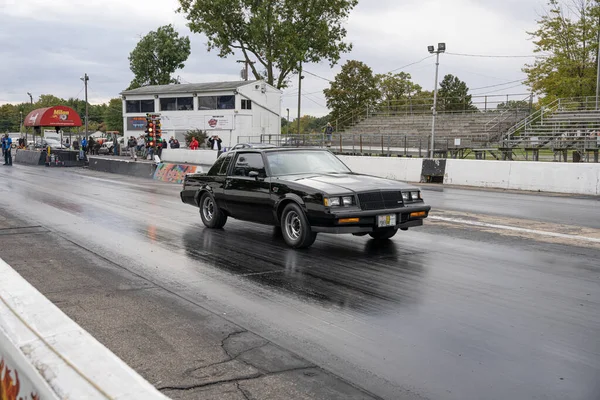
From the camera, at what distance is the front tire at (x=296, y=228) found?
8.41 metres

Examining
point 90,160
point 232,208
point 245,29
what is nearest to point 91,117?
point 245,29

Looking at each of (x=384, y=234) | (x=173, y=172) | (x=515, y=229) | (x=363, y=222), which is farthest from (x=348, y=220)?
(x=173, y=172)

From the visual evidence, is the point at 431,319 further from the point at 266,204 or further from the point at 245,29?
the point at 245,29

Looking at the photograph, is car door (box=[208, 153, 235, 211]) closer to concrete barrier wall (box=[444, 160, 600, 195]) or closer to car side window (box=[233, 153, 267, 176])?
car side window (box=[233, 153, 267, 176])

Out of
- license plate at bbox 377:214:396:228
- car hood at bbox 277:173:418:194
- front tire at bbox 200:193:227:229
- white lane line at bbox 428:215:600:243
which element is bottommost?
white lane line at bbox 428:215:600:243

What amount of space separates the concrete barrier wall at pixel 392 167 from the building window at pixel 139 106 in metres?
41.0

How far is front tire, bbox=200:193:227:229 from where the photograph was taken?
10.7m

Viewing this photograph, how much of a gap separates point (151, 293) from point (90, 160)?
103ft

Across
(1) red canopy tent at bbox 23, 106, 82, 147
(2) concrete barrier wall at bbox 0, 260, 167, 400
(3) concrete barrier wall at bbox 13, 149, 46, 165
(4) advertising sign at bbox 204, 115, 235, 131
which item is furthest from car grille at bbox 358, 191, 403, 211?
(4) advertising sign at bbox 204, 115, 235, 131

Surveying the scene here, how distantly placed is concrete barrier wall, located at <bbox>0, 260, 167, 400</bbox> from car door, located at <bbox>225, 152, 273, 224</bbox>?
6.63 m

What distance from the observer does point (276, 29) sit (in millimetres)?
56406

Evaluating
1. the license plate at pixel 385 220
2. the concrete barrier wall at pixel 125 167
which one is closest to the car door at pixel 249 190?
the license plate at pixel 385 220

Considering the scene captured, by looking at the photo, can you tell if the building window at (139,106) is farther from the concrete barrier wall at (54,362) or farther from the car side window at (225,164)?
the concrete barrier wall at (54,362)

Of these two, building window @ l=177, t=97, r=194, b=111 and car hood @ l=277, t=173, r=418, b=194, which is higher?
building window @ l=177, t=97, r=194, b=111
